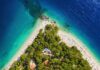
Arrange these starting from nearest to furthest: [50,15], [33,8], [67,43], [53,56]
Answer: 1. [53,56]
2. [67,43]
3. [33,8]
4. [50,15]

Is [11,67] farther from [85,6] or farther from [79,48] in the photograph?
[85,6]

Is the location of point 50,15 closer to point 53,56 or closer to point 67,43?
point 67,43

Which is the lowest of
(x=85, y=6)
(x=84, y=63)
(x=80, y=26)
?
(x=84, y=63)

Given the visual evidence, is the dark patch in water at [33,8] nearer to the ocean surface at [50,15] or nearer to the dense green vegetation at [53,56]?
the ocean surface at [50,15]

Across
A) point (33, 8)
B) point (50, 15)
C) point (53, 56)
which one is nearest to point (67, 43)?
point (53, 56)

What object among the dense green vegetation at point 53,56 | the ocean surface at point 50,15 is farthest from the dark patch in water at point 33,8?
the dense green vegetation at point 53,56

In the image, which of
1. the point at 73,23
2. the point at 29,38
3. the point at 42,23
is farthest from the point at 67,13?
the point at 29,38
